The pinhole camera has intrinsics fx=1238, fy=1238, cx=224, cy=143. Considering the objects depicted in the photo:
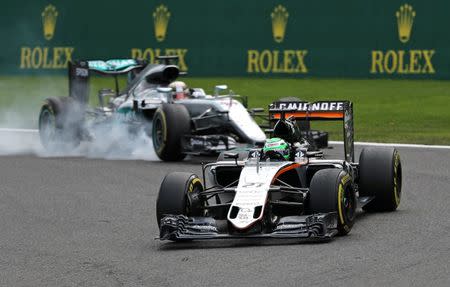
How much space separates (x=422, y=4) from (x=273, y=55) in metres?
3.76

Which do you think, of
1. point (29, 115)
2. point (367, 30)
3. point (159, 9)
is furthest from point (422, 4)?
point (29, 115)

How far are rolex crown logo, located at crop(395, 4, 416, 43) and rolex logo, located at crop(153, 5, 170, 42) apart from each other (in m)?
5.83

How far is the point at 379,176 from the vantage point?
11281mm

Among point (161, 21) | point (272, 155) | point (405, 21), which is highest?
point (161, 21)

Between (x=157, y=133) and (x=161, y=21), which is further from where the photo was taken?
(x=161, y=21)

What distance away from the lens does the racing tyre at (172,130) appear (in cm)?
1686

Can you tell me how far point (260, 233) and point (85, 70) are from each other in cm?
1020

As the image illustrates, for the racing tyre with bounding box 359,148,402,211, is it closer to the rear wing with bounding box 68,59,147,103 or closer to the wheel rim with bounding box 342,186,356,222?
the wheel rim with bounding box 342,186,356,222

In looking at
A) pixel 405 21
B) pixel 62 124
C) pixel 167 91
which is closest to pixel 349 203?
pixel 167 91

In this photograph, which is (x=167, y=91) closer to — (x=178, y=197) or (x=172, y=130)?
(x=172, y=130)

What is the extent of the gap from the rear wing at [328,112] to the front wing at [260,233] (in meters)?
2.38

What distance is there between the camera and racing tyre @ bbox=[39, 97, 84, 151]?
19.2 metres

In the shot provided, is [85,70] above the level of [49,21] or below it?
below

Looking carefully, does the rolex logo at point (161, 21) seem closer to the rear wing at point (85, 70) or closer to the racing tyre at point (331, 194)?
the rear wing at point (85, 70)
